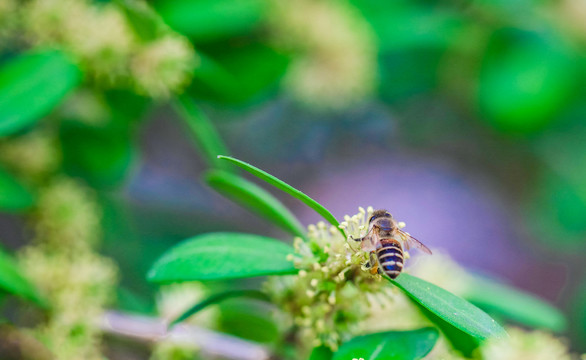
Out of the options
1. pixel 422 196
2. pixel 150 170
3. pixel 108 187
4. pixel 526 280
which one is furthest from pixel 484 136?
pixel 108 187

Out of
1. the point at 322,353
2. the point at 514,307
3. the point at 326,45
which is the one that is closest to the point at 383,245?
the point at 322,353

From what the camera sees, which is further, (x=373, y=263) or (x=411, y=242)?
(x=411, y=242)

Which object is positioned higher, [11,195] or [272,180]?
[11,195]

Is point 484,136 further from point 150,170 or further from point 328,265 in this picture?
point 328,265

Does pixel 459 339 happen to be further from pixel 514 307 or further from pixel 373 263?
pixel 514 307

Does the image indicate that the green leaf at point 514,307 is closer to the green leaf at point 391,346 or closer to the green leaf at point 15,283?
the green leaf at point 391,346

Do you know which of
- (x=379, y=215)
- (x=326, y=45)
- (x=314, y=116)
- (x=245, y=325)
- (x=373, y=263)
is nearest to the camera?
(x=373, y=263)
